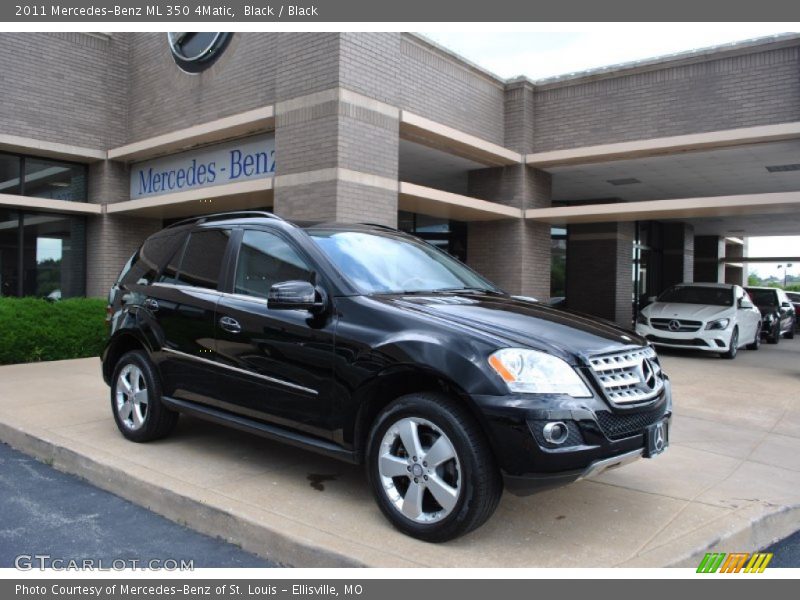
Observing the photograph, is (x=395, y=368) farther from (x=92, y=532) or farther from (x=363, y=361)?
(x=92, y=532)

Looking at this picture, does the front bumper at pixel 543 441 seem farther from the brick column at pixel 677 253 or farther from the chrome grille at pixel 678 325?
the brick column at pixel 677 253

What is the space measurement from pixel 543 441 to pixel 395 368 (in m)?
0.88

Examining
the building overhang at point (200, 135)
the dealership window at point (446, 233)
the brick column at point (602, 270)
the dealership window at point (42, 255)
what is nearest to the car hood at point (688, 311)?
the brick column at point (602, 270)

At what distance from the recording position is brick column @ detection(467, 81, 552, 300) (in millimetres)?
13188

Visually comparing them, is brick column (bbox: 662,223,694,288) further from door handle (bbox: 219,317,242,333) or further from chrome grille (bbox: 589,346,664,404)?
door handle (bbox: 219,317,242,333)

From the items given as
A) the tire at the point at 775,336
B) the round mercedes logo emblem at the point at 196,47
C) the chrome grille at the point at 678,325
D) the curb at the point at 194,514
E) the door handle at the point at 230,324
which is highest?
the round mercedes logo emblem at the point at 196,47

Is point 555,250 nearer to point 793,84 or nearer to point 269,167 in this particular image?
point 793,84

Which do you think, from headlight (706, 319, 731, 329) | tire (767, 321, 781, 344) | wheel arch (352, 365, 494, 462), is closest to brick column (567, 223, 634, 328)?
tire (767, 321, 781, 344)

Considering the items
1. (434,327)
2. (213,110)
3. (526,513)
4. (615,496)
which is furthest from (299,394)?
(213,110)

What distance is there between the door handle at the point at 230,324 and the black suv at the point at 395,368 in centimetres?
1

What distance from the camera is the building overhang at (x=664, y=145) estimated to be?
10961mm

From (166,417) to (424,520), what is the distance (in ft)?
8.96

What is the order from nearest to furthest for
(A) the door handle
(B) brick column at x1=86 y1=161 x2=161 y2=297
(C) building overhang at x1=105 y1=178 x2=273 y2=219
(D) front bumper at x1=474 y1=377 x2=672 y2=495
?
(D) front bumper at x1=474 y1=377 x2=672 y2=495
(A) the door handle
(C) building overhang at x1=105 y1=178 x2=273 y2=219
(B) brick column at x1=86 y1=161 x2=161 y2=297

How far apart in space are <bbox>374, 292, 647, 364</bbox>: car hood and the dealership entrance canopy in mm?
5620
